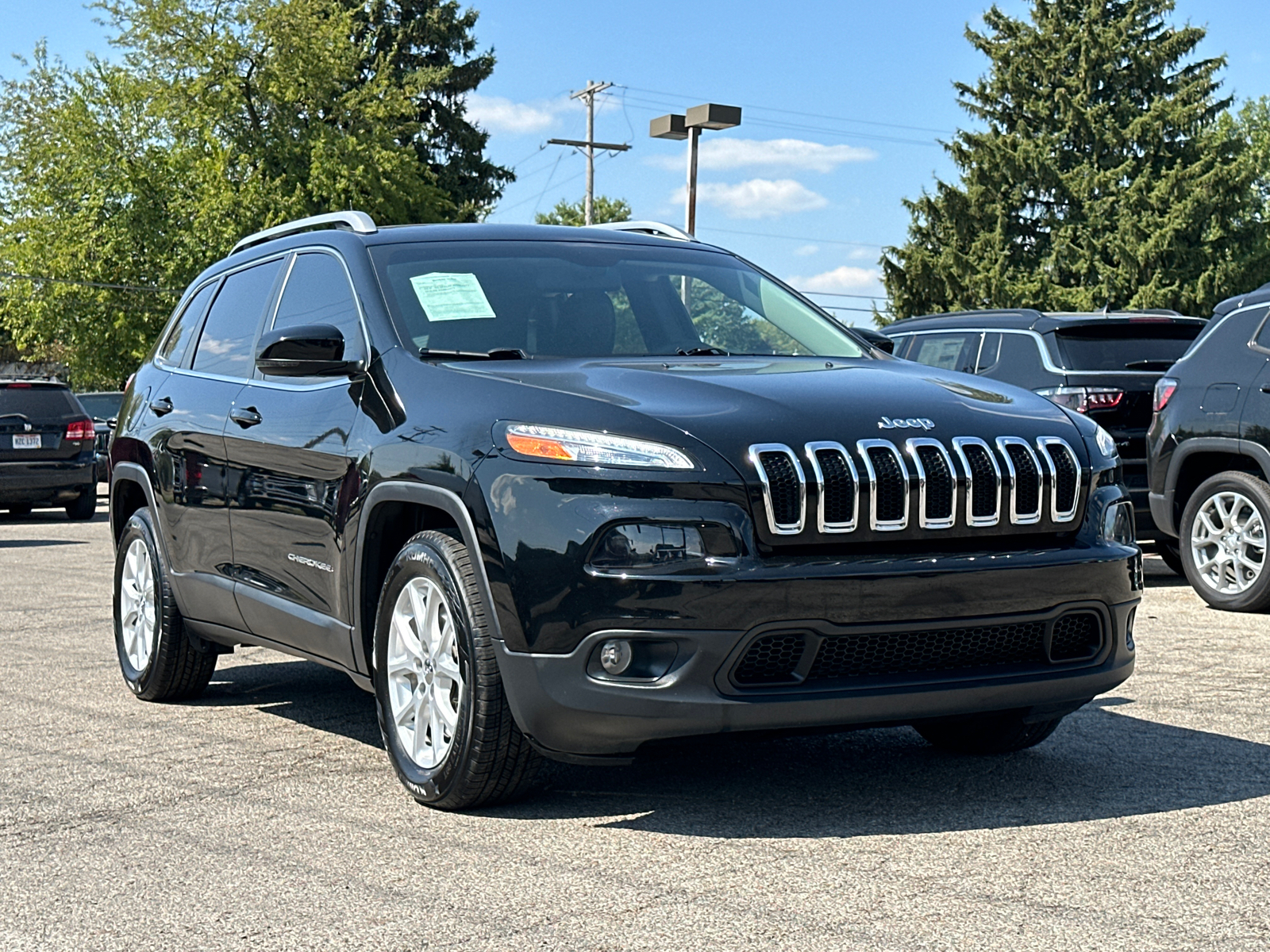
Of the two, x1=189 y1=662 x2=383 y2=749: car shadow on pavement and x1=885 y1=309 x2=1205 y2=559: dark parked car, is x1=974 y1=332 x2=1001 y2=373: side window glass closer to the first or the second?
x1=885 y1=309 x2=1205 y2=559: dark parked car

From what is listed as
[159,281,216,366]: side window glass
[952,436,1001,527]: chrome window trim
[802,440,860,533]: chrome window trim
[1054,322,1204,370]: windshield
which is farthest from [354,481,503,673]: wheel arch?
[1054,322,1204,370]: windshield

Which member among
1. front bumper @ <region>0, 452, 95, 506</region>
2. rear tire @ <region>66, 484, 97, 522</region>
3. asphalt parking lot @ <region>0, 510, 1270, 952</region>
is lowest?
rear tire @ <region>66, 484, 97, 522</region>

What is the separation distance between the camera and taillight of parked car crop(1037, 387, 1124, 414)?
10.8 m

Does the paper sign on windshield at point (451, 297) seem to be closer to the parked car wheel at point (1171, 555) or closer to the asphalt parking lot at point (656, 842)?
the asphalt parking lot at point (656, 842)

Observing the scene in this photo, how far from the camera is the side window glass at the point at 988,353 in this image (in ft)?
38.1

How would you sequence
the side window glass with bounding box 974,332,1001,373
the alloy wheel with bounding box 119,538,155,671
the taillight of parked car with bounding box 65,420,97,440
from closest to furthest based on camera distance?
the alloy wheel with bounding box 119,538,155,671
the side window glass with bounding box 974,332,1001,373
the taillight of parked car with bounding box 65,420,97,440

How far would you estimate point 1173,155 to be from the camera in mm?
48125

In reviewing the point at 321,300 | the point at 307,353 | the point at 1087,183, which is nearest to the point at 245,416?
the point at 321,300

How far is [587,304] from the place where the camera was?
5469mm

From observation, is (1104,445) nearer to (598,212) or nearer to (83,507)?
(83,507)

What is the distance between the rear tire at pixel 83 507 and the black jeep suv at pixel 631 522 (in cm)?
1614

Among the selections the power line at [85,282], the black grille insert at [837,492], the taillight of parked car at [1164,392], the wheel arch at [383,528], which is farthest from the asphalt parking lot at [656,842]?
the power line at [85,282]

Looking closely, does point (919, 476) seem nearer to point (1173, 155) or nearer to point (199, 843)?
point (199, 843)

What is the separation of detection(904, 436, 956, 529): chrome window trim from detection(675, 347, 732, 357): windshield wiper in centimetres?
114
